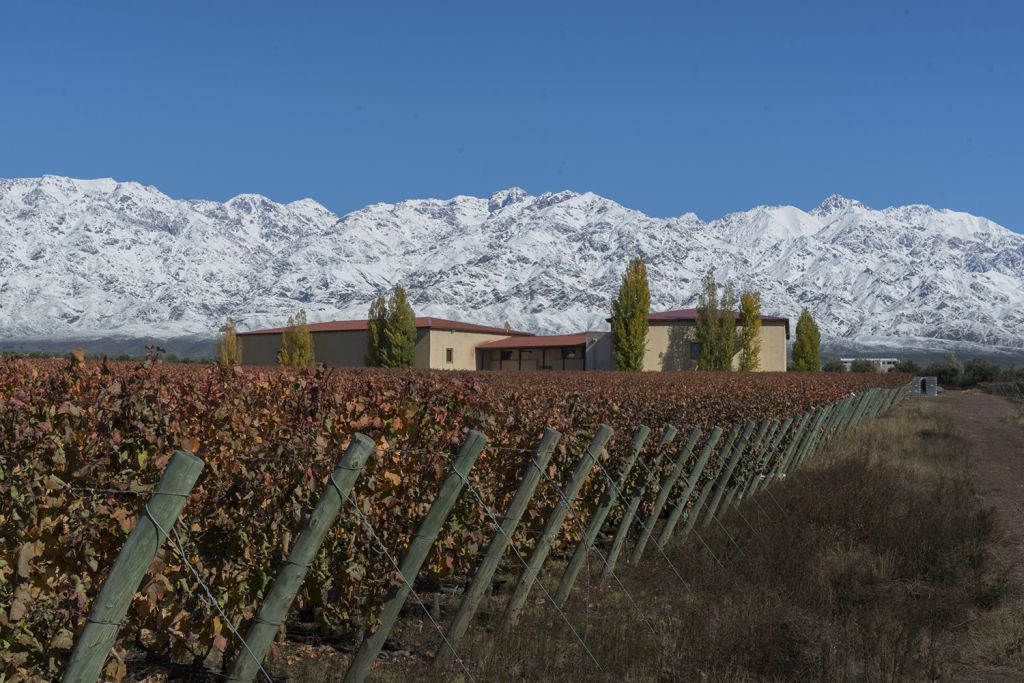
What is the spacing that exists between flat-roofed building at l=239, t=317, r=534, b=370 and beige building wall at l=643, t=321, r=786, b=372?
12.8 meters

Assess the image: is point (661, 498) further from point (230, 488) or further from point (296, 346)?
point (296, 346)

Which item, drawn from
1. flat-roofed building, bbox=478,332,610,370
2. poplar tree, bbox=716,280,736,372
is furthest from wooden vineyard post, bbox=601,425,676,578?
flat-roofed building, bbox=478,332,610,370

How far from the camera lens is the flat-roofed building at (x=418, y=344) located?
75188mm

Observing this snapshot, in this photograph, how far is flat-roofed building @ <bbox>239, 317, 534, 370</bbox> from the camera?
247 feet

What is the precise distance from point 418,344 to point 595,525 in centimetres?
6817

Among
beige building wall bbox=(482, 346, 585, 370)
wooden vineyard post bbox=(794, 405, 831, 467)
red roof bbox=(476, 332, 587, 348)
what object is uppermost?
wooden vineyard post bbox=(794, 405, 831, 467)

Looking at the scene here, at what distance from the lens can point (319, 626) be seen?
251 inches

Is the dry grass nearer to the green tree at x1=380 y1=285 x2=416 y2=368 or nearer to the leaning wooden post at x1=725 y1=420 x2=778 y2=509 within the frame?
the leaning wooden post at x1=725 y1=420 x2=778 y2=509

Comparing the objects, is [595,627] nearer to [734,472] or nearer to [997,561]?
[997,561]

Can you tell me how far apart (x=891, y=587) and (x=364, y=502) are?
15.2ft

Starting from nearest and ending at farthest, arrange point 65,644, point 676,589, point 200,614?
point 65,644 → point 200,614 → point 676,589

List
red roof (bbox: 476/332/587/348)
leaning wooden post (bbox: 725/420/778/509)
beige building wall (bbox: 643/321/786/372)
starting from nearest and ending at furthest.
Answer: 1. leaning wooden post (bbox: 725/420/778/509)
2. beige building wall (bbox: 643/321/786/372)
3. red roof (bbox: 476/332/587/348)

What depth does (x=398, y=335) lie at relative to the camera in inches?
2857

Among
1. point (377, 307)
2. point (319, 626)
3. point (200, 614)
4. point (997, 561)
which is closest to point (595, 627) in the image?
point (319, 626)
